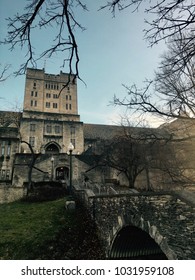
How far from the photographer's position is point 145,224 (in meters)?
6.61

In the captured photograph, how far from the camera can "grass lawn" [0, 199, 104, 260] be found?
9898mm

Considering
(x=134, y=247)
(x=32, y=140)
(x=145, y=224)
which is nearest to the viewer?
(x=145, y=224)

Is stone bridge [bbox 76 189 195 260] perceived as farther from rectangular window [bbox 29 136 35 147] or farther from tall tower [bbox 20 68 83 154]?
rectangular window [bbox 29 136 35 147]

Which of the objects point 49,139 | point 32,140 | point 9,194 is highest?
point 49,139

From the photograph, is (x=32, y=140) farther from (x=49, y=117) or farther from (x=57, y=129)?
(x=49, y=117)

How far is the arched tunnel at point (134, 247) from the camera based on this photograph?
29.5 feet

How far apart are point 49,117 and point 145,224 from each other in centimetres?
4377

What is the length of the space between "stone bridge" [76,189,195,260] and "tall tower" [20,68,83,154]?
1171 inches

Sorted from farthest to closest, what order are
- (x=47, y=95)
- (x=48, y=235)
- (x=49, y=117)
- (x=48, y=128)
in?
(x=47, y=95), (x=49, y=117), (x=48, y=128), (x=48, y=235)

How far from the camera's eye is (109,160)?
87.6 ft

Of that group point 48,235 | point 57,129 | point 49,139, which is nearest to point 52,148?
point 49,139

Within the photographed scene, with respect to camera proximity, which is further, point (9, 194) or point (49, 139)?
point (49, 139)

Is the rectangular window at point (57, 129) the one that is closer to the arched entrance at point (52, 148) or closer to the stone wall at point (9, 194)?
the arched entrance at point (52, 148)

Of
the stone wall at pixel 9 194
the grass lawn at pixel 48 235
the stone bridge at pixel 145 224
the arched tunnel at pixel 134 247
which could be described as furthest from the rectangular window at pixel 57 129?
the arched tunnel at pixel 134 247
